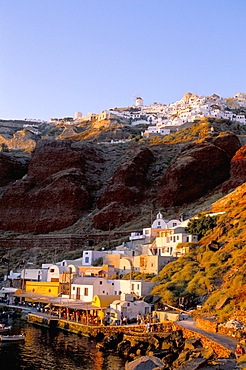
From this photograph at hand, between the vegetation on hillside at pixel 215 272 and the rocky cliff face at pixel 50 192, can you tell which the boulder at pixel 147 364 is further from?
the rocky cliff face at pixel 50 192

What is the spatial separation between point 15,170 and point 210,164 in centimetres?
4511

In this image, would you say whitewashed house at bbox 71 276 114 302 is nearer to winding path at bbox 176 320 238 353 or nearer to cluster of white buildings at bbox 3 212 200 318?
cluster of white buildings at bbox 3 212 200 318

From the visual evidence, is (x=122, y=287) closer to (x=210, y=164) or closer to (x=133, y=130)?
(x=210, y=164)

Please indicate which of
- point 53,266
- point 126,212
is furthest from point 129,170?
point 53,266

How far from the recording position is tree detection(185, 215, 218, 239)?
164 ft

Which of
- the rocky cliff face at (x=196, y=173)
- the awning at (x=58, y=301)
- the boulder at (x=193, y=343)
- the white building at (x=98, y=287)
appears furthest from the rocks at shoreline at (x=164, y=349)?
the rocky cliff face at (x=196, y=173)

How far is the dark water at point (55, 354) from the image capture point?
28.0 meters

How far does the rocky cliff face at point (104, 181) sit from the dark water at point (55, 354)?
122 feet

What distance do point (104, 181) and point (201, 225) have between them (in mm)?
42225

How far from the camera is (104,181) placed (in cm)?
9056

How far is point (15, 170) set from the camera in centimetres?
10219

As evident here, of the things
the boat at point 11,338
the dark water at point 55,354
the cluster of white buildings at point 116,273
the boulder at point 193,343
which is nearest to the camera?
the boulder at point 193,343

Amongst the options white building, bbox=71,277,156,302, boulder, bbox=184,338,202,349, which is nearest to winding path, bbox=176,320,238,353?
boulder, bbox=184,338,202,349

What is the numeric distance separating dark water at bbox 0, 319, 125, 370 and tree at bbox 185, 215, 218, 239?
18862mm
